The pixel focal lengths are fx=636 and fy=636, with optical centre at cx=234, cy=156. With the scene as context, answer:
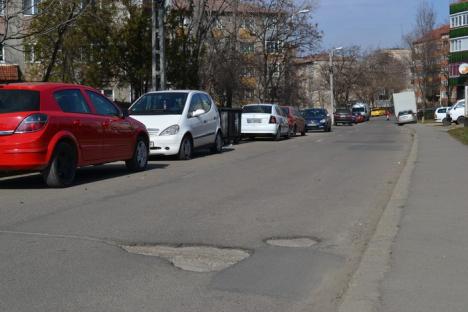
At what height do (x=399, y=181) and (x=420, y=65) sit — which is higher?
(x=420, y=65)

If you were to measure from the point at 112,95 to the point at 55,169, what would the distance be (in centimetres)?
4212

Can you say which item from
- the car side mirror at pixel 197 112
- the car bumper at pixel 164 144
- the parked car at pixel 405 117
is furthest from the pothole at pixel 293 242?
the parked car at pixel 405 117

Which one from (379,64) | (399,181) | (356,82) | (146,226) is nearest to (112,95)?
(399,181)

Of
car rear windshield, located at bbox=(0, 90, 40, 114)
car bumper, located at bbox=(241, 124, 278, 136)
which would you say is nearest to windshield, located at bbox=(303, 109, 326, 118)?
car bumper, located at bbox=(241, 124, 278, 136)

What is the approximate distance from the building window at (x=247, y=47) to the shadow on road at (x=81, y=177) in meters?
36.0

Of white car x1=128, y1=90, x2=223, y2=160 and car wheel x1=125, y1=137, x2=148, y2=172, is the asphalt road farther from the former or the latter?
white car x1=128, y1=90, x2=223, y2=160

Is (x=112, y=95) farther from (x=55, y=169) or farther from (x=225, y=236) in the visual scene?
(x=225, y=236)

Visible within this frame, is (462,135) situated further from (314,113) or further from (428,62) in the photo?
(428,62)

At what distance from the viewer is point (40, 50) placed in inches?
1115

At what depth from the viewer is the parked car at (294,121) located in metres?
30.1

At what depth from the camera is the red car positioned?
32.5ft

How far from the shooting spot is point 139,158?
1348cm

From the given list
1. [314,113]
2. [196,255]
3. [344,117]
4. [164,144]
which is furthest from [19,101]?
[344,117]

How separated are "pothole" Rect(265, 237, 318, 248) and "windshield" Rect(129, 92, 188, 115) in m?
9.43
